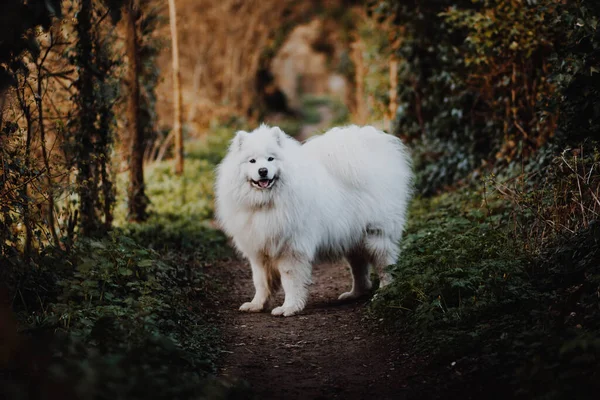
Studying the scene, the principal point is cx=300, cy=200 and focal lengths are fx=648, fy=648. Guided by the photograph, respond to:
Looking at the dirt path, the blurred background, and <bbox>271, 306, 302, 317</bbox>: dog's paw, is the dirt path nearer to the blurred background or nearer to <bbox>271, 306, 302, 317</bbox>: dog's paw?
<bbox>271, 306, 302, 317</bbox>: dog's paw

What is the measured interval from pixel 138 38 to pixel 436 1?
5.45m

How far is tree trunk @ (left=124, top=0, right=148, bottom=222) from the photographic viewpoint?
10.2m

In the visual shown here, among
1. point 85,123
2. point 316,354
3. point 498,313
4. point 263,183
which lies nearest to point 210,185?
point 85,123

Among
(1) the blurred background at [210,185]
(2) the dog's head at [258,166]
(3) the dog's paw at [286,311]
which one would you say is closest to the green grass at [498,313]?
(1) the blurred background at [210,185]

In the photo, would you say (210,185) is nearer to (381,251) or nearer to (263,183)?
(381,251)

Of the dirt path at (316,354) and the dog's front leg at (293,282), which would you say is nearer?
the dirt path at (316,354)

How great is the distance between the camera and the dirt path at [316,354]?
172 inches

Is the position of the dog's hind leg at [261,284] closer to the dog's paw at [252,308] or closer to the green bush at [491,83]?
the dog's paw at [252,308]

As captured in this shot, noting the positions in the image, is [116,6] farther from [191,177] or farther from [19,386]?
[191,177]

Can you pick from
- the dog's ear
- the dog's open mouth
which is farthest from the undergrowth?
the dog's ear

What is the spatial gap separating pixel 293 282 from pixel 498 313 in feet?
7.61

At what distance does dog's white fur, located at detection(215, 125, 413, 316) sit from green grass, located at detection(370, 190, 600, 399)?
0.57 m

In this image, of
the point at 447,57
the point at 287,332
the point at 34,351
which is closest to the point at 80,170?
the point at 287,332

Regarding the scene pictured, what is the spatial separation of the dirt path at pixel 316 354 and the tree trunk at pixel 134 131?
3.60 meters
